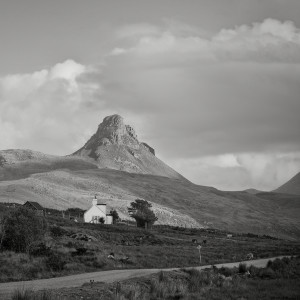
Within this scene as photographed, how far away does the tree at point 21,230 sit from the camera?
41.8 metres

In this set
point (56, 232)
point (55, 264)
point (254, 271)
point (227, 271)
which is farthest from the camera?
point (56, 232)

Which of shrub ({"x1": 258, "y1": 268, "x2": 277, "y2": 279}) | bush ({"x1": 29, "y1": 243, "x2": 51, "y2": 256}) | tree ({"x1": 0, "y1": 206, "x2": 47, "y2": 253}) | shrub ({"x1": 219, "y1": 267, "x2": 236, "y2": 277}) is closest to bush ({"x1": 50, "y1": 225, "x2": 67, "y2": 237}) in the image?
tree ({"x1": 0, "y1": 206, "x2": 47, "y2": 253})

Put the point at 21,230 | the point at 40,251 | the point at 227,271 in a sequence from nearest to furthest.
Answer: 1. the point at 227,271
2. the point at 40,251
3. the point at 21,230

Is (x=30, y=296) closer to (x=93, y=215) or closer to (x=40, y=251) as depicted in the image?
(x=40, y=251)

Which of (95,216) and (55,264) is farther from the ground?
(95,216)

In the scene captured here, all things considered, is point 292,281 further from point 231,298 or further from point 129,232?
point 129,232

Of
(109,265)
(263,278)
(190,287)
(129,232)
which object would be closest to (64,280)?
(190,287)

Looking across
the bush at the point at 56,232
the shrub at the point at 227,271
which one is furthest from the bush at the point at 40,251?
the bush at the point at 56,232

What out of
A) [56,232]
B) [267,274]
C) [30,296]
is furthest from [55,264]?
[56,232]

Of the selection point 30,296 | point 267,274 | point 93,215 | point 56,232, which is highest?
point 93,215

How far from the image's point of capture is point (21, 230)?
138 feet

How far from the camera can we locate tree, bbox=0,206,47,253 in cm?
4184

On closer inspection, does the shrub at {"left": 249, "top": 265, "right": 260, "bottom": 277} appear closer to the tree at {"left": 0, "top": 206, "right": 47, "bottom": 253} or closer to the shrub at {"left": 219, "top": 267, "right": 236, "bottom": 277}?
the shrub at {"left": 219, "top": 267, "right": 236, "bottom": 277}

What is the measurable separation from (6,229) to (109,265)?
11.5 meters
